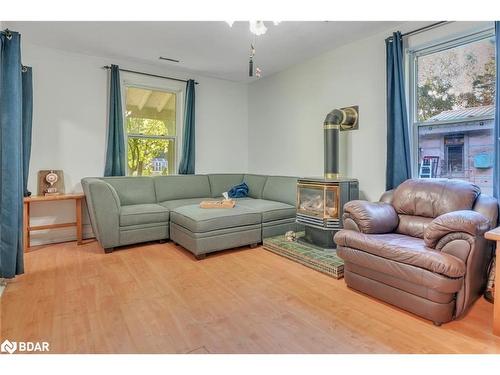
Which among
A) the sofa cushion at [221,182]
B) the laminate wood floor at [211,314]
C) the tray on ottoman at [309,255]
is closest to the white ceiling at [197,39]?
the sofa cushion at [221,182]

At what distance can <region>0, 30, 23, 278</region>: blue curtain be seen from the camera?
2486 millimetres

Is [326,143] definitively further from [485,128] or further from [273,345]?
[273,345]

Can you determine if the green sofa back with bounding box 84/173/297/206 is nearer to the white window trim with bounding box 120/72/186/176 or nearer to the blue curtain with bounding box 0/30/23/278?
the white window trim with bounding box 120/72/186/176

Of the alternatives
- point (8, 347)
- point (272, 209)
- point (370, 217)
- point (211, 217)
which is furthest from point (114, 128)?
point (370, 217)

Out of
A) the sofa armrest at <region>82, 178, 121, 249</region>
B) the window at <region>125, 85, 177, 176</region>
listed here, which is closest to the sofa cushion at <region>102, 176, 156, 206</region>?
the window at <region>125, 85, 177, 176</region>

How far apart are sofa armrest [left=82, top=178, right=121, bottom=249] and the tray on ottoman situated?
6.00ft

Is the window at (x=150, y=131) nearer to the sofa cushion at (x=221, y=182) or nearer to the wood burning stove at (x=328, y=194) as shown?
the sofa cushion at (x=221, y=182)

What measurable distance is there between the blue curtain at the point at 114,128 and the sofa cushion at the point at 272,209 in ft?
6.18

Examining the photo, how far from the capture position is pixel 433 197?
2.55 meters

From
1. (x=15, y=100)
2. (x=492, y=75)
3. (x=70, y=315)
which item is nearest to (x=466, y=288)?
(x=492, y=75)

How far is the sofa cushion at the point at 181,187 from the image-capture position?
4.38 meters

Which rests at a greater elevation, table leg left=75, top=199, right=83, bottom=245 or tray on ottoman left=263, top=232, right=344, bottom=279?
table leg left=75, top=199, right=83, bottom=245

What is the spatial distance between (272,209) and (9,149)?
281 centimetres

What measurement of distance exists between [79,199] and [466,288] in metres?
4.16
